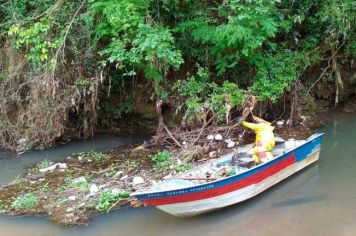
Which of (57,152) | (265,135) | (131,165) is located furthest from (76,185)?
(265,135)

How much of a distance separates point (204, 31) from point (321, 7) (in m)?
2.93

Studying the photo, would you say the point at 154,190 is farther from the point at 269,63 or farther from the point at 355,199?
the point at 269,63

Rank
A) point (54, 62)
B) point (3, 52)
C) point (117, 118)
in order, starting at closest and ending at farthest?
point (54, 62) < point (3, 52) < point (117, 118)

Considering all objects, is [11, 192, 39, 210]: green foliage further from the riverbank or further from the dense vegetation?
the dense vegetation

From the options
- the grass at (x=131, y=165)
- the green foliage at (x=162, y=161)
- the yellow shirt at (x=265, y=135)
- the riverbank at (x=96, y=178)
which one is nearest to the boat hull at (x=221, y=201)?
the yellow shirt at (x=265, y=135)

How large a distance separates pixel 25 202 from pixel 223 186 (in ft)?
10.6

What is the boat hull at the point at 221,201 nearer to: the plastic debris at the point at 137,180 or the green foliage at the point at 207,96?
the plastic debris at the point at 137,180

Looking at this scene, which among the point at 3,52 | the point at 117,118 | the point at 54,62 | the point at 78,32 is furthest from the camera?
the point at 117,118

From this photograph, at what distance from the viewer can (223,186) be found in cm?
673

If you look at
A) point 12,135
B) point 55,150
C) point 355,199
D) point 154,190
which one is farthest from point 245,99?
point 12,135

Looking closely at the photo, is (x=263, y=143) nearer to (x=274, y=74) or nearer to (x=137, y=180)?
(x=137, y=180)

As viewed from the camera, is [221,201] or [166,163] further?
[166,163]

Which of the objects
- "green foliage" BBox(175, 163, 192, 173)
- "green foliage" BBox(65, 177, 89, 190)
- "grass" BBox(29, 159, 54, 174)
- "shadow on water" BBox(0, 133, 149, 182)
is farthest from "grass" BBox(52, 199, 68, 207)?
"green foliage" BBox(175, 163, 192, 173)

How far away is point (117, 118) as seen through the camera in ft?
36.4
